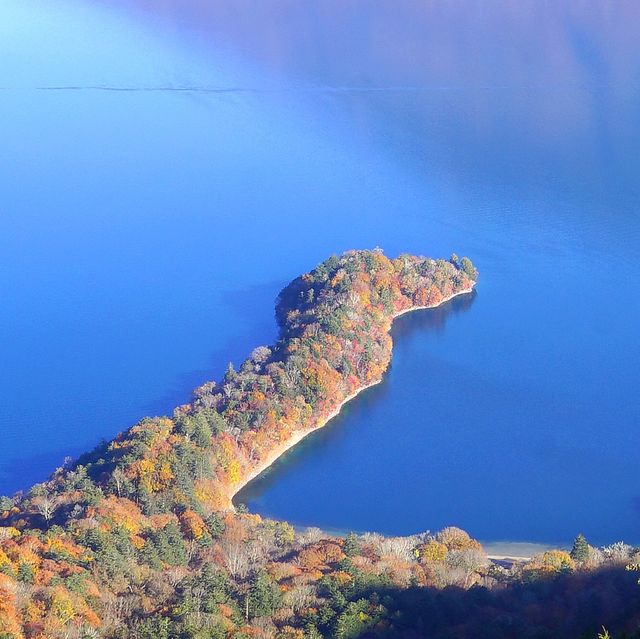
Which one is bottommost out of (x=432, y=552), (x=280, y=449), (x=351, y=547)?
(x=280, y=449)

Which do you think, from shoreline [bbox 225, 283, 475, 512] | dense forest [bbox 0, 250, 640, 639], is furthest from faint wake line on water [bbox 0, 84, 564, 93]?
dense forest [bbox 0, 250, 640, 639]

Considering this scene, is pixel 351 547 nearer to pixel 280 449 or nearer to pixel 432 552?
pixel 432 552

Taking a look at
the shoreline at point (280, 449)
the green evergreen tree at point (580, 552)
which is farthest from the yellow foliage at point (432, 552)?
the shoreline at point (280, 449)

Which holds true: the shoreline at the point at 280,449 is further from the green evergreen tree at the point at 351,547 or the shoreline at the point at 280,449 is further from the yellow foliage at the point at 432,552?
the yellow foliage at the point at 432,552

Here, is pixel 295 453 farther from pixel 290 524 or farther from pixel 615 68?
pixel 615 68

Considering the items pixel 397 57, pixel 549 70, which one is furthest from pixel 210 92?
pixel 549 70

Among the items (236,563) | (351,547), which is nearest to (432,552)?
(351,547)

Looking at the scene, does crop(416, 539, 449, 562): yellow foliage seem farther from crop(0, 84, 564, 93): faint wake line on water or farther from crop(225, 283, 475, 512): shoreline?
crop(0, 84, 564, 93): faint wake line on water

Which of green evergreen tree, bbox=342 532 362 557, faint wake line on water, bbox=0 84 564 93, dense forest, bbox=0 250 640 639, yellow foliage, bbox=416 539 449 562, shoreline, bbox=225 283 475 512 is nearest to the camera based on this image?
dense forest, bbox=0 250 640 639
